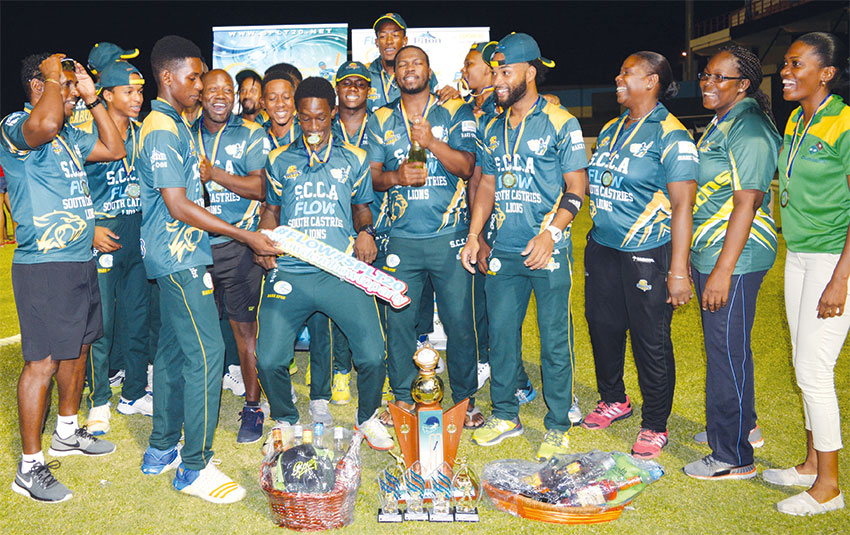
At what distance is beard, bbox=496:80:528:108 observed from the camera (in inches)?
171

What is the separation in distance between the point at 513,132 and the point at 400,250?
1.09 metres

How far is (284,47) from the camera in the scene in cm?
888

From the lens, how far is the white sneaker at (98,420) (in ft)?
15.7

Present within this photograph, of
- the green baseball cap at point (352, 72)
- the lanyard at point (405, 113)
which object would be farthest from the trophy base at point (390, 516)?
the green baseball cap at point (352, 72)

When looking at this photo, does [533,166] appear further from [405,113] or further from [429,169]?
[405,113]

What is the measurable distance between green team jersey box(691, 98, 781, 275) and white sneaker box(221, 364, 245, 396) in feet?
11.8

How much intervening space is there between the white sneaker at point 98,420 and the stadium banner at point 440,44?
5.84m

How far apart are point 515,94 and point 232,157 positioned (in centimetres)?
202

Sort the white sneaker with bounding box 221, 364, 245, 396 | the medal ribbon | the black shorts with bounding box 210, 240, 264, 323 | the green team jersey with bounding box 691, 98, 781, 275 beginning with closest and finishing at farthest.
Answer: the green team jersey with bounding box 691, 98, 781, 275
the medal ribbon
the black shorts with bounding box 210, 240, 264, 323
the white sneaker with bounding box 221, 364, 245, 396

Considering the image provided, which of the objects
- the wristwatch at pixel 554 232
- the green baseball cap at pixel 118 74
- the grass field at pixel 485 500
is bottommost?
the grass field at pixel 485 500

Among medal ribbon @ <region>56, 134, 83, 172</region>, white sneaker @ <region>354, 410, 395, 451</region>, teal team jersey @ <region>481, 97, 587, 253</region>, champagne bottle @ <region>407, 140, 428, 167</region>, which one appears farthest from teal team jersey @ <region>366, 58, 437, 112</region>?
white sneaker @ <region>354, 410, 395, 451</region>

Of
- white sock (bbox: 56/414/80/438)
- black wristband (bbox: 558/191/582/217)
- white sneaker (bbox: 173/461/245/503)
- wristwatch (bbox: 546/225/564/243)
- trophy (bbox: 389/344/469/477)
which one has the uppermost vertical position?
black wristband (bbox: 558/191/582/217)

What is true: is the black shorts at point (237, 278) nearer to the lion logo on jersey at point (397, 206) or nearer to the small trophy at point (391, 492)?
the lion logo on jersey at point (397, 206)

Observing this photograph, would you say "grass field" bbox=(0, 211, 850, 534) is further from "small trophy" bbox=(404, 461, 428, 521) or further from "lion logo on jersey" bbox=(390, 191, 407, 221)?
"lion logo on jersey" bbox=(390, 191, 407, 221)
